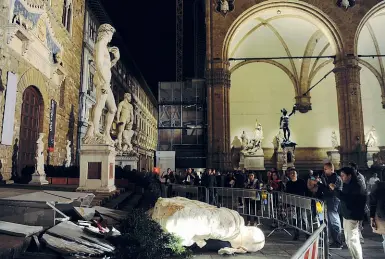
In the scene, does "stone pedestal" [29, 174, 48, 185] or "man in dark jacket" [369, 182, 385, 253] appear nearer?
"man in dark jacket" [369, 182, 385, 253]

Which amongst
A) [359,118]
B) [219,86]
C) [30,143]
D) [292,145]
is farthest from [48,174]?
[359,118]

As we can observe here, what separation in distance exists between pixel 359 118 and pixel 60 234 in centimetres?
1992

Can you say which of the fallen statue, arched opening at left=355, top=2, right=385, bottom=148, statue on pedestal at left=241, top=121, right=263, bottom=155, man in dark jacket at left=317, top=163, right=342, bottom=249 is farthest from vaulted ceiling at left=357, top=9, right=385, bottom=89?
the fallen statue

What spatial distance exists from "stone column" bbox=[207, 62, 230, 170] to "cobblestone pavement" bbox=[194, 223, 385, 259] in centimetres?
1078

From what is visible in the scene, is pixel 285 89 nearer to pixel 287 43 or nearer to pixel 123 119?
pixel 287 43

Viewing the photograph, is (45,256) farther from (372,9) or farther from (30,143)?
→ (372,9)

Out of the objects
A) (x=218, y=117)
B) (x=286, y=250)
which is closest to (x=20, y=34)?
(x=286, y=250)

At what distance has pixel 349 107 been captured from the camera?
1925 centimetres

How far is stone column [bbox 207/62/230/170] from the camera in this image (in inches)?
697

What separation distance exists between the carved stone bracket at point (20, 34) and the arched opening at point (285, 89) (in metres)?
17.5

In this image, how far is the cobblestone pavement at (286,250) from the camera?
451 centimetres

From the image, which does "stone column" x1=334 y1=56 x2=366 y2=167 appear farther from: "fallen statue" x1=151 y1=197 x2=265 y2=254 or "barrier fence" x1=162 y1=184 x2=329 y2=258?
"fallen statue" x1=151 y1=197 x2=265 y2=254

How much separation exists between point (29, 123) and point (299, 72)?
22.8 m

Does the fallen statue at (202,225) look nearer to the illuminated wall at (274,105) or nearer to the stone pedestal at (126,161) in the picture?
the stone pedestal at (126,161)
